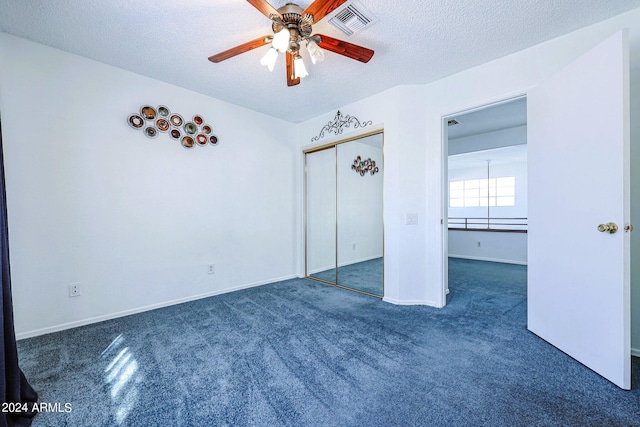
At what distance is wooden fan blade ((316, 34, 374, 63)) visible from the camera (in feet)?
5.91

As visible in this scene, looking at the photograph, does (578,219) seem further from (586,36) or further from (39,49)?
(39,49)

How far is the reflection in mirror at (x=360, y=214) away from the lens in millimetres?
3453

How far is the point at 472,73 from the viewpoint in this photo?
8.47 ft

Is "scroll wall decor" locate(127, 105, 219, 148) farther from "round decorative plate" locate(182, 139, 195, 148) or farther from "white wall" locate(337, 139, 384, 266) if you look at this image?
"white wall" locate(337, 139, 384, 266)

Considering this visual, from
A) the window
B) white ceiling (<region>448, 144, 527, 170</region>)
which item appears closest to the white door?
white ceiling (<region>448, 144, 527, 170</region>)

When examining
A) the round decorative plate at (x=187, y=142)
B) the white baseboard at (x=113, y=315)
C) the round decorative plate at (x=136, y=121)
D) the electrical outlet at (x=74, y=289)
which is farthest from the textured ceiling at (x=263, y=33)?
the white baseboard at (x=113, y=315)

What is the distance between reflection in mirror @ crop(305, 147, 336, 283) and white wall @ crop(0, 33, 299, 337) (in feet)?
2.83

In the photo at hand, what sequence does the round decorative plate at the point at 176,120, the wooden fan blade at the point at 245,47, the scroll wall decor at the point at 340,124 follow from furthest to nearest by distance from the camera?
the scroll wall decor at the point at 340,124 < the round decorative plate at the point at 176,120 < the wooden fan blade at the point at 245,47

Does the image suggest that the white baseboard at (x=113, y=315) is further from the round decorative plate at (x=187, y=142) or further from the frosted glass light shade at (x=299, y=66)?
the frosted glass light shade at (x=299, y=66)

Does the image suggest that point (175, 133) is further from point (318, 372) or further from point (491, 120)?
point (491, 120)

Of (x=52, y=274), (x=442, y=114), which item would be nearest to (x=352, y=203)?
(x=442, y=114)

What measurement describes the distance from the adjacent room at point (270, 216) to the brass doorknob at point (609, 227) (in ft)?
0.06

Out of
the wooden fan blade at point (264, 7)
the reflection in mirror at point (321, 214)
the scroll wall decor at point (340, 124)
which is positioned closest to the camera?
the wooden fan blade at point (264, 7)

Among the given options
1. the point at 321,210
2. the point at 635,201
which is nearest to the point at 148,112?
the point at 321,210
